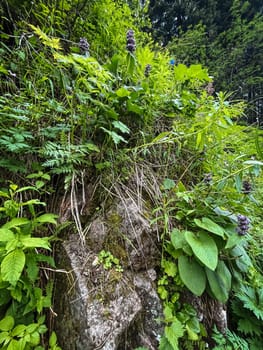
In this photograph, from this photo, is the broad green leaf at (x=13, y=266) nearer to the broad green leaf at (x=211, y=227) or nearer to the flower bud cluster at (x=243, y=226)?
the broad green leaf at (x=211, y=227)

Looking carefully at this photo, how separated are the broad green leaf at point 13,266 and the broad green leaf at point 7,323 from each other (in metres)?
0.18

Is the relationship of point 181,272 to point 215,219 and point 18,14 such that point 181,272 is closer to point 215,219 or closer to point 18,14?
point 215,219

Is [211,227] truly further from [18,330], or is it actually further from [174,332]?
[18,330]

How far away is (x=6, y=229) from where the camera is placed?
23.6 inches

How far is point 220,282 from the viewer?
2.41 ft

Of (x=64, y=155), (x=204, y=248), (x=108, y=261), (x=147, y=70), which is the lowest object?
(x=108, y=261)

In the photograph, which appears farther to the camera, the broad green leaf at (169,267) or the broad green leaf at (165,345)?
the broad green leaf at (169,267)

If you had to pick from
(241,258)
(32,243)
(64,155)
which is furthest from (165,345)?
(64,155)

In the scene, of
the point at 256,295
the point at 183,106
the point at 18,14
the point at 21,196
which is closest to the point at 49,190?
the point at 21,196

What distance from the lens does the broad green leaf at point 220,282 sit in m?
0.72

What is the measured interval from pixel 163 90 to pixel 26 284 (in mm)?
1302

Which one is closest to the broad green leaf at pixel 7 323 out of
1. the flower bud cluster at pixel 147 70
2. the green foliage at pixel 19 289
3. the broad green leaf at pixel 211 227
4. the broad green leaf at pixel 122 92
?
the green foliage at pixel 19 289

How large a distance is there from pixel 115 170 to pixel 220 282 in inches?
26.2

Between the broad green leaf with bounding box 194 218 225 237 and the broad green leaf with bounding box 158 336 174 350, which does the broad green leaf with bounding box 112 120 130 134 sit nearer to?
the broad green leaf with bounding box 194 218 225 237
